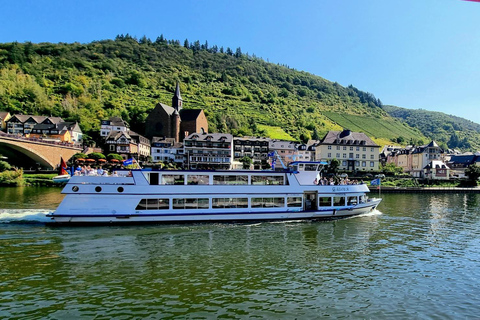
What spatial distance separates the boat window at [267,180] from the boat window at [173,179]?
6.58m

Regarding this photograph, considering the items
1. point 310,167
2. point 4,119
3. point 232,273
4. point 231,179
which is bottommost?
point 232,273

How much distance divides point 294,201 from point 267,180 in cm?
328

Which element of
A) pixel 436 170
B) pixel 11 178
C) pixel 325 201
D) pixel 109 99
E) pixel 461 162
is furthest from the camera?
pixel 109 99

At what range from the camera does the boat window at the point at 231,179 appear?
93.1 ft

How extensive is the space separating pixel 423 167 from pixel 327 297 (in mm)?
108850

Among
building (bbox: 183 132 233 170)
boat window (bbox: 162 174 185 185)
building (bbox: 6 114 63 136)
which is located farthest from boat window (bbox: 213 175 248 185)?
building (bbox: 6 114 63 136)

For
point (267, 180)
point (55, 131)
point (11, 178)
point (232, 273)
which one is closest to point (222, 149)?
point (55, 131)

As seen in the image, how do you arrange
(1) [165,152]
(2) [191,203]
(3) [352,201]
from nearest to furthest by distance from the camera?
1. (2) [191,203]
2. (3) [352,201]
3. (1) [165,152]

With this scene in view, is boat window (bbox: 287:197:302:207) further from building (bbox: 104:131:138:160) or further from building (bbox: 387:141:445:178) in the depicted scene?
building (bbox: 387:141:445:178)

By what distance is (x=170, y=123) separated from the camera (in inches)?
4904

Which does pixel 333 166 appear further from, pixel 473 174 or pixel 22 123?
pixel 22 123

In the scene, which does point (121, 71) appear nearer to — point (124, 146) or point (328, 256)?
point (124, 146)

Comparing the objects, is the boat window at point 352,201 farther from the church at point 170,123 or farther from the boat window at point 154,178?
the church at point 170,123

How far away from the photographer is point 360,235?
79.1ft
